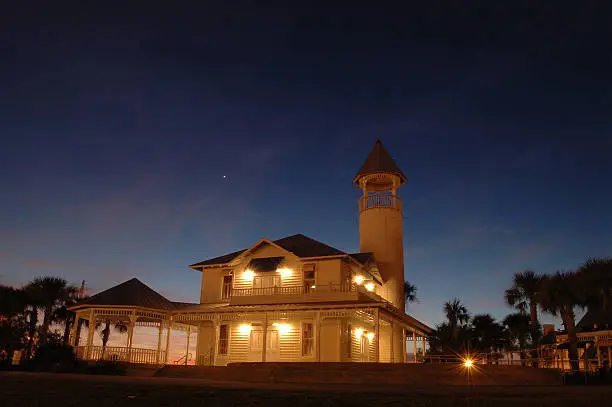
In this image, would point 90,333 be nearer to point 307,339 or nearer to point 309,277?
point 307,339

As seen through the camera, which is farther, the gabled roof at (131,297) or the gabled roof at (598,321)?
the gabled roof at (598,321)

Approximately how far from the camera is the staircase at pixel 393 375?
22484 millimetres

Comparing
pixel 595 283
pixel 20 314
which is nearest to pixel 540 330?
pixel 595 283

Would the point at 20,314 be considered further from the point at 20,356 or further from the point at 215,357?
the point at 215,357

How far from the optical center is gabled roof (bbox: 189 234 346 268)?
3481 centimetres

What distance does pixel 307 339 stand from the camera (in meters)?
32.5

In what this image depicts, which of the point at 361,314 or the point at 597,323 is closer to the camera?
the point at 361,314

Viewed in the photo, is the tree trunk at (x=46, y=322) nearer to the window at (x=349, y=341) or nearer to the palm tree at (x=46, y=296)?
the palm tree at (x=46, y=296)

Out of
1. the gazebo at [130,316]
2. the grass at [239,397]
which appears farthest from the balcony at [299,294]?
the grass at [239,397]

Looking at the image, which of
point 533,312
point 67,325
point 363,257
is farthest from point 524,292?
point 67,325

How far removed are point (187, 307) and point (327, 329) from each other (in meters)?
9.66

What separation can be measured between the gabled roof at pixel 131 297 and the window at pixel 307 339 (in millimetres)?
8566

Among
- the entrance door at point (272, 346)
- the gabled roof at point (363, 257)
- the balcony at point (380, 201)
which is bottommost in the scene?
the entrance door at point (272, 346)

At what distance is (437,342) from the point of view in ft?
162
